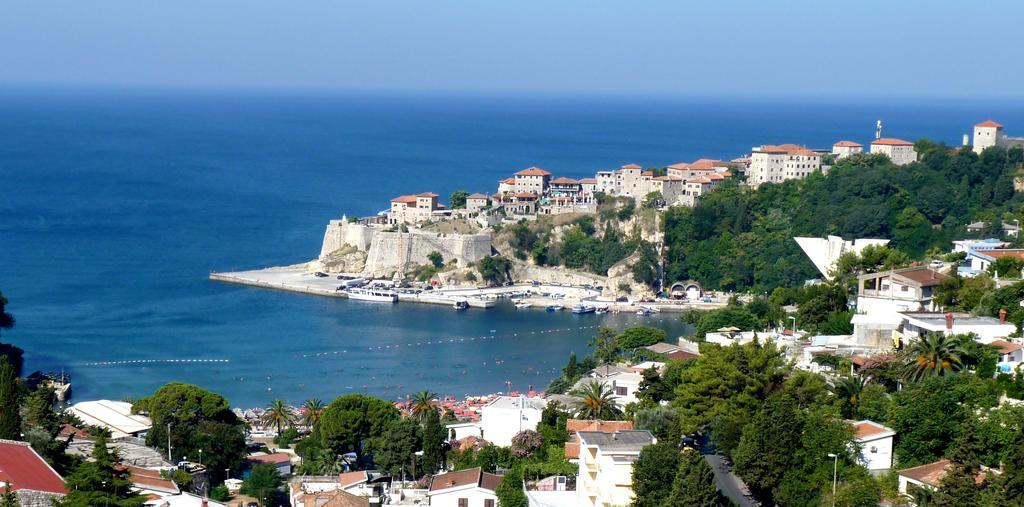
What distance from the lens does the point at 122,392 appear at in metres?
32.9

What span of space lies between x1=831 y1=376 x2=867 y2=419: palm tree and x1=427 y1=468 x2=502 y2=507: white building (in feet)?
15.3

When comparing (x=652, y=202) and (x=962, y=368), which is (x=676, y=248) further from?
(x=962, y=368)

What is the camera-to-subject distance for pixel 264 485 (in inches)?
795

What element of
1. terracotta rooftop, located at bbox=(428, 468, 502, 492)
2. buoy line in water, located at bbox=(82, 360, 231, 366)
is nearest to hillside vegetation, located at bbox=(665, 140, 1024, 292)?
buoy line in water, located at bbox=(82, 360, 231, 366)

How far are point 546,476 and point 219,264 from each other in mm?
35126

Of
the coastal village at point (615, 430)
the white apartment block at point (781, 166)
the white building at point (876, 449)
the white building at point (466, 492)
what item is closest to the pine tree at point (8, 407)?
the coastal village at point (615, 430)

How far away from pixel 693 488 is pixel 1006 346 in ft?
20.4

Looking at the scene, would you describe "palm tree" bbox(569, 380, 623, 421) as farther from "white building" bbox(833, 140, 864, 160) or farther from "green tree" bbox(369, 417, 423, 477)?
"white building" bbox(833, 140, 864, 160)

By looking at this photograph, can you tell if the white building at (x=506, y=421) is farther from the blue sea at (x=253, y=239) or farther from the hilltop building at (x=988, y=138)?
the hilltop building at (x=988, y=138)

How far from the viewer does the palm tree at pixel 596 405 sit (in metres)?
22.2

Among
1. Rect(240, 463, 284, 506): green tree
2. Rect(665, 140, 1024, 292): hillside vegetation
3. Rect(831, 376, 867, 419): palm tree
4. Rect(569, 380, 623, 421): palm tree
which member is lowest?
Rect(240, 463, 284, 506): green tree

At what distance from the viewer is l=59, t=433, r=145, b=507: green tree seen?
49.6 feet

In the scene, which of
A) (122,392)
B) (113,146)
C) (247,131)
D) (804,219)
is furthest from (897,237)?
(247,131)

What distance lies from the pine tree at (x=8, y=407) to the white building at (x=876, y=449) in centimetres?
1045
